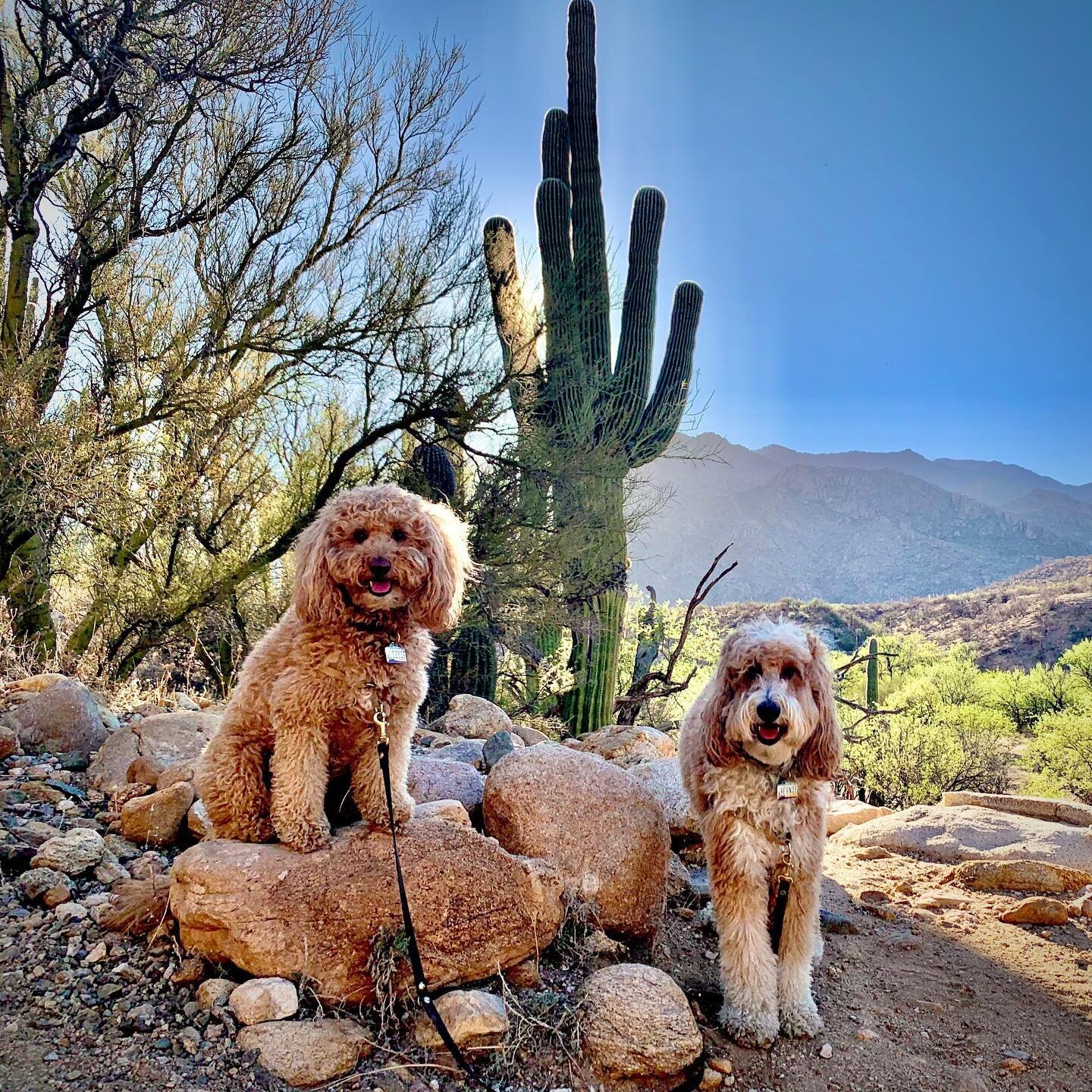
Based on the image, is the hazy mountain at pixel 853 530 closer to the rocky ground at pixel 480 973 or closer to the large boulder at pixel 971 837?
the large boulder at pixel 971 837

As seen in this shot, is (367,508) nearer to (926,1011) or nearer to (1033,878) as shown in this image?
(926,1011)

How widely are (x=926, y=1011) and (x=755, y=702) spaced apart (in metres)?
2.04

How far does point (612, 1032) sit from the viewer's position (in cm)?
362

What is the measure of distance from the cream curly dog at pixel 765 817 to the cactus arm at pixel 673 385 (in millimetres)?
9120

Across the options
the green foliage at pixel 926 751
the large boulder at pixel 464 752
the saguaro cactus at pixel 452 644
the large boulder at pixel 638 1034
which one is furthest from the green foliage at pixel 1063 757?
the large boulder at pixel 638 1034

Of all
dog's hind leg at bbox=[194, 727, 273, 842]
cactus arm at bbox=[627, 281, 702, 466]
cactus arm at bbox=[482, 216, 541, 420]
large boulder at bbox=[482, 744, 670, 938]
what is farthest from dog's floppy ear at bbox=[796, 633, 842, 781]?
cactus arm at bbox=[627, 281, 702, 466]

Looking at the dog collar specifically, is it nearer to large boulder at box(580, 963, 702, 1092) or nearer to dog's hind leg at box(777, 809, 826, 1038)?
dog's hind leg at box(777, 809, 826, 1038)

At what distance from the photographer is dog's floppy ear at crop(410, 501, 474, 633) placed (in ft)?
12.3

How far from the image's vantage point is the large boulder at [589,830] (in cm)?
443

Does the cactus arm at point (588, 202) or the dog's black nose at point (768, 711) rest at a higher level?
the cactus arm at point (588, 202)

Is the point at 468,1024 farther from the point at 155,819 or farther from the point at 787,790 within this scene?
the point at 155,819

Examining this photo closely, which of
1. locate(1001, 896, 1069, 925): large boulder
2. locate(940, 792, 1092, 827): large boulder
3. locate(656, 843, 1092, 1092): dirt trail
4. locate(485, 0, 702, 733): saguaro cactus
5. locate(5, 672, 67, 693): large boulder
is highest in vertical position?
locate(485, 0, 702, 733): saguaro cactus

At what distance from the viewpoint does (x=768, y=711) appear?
3.86 meters

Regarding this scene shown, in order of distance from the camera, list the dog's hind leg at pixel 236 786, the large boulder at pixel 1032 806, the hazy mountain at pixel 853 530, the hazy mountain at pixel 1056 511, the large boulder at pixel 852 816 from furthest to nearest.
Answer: the hazy mountain at pixel 1056 511 → the hazy mountain at pixel 853 530 → the large boulder at pixel 852 816 → the large boulder at pixel 1032 806 → the dog's hind leg at pixel 236 786
